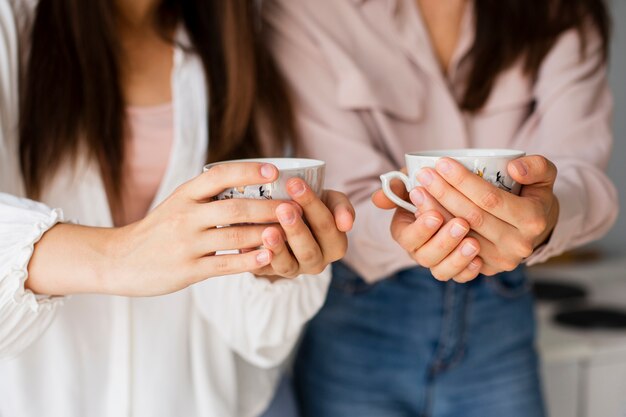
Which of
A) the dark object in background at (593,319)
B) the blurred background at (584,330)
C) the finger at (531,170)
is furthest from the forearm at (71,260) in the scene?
the dark object in background at (593,319)

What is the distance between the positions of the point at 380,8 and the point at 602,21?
15.8 inches

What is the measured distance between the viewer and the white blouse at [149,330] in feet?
3.57

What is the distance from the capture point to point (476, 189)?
Result: 804mm

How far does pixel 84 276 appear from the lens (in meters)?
0.83

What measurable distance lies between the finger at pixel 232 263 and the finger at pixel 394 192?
20 cm

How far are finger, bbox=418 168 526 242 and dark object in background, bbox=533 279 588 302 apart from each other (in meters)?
1.48

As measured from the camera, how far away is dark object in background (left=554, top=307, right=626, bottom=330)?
2.03 meters

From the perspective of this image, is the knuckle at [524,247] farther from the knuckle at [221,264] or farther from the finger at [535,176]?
the knuckle at [221,264]

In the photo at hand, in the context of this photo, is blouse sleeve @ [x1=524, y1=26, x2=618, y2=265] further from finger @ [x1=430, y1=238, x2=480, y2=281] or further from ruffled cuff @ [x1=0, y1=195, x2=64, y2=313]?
ruffled cuff @ [x1=0, y1=195, x2=64, y2=313]

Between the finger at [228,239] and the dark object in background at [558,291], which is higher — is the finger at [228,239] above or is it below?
above

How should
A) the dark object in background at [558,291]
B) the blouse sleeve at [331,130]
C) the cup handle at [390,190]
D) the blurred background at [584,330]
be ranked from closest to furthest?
the cup handle at [390,190]
the blouse sleeve at [331,130]
the blurred background at [584,330]
the dark object in background at [558,291]

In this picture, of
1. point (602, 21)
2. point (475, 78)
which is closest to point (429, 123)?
point (475, 78)

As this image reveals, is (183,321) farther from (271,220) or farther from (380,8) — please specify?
(380,8)

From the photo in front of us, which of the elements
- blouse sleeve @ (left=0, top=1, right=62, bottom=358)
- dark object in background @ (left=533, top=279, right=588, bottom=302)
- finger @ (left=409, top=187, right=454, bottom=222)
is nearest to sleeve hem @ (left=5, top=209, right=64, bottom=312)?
blouse sleeve @ (left=0, top=1, right=62, bottom=358)
